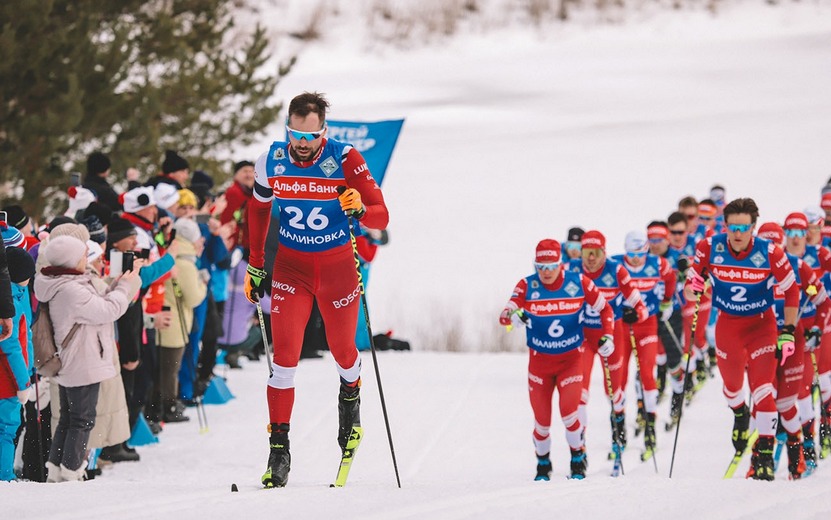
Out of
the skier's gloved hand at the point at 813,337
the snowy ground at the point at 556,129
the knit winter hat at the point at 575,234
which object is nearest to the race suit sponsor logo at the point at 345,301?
the skier's gloved hand at the point at 813,337

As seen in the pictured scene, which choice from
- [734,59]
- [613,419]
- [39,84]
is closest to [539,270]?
[613,419]

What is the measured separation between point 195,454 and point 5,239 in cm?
313

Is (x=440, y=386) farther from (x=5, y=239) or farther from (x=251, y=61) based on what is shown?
(x=251, y=61)

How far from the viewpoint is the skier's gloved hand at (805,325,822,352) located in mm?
11148

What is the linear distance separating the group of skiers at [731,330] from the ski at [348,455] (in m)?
2.50

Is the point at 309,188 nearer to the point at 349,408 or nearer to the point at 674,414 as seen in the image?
the point at 349,408

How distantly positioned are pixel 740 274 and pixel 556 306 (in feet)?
5.43

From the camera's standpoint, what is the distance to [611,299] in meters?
12.1

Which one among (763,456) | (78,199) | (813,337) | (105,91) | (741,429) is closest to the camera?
(763,456)

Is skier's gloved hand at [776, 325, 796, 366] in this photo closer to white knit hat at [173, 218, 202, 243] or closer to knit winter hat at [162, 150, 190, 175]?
white knit hat at [173, 218, 202, 243]

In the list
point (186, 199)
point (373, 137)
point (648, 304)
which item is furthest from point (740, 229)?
point (373, 137)

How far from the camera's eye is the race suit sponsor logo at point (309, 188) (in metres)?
7.36

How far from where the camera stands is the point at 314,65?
189 feet

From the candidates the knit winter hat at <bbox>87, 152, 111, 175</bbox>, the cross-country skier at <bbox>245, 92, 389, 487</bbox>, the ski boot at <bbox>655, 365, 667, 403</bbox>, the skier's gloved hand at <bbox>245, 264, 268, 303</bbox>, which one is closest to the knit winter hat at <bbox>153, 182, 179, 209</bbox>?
the knit winter hat at <bbox>87, 152, 111, 175</bbox>
